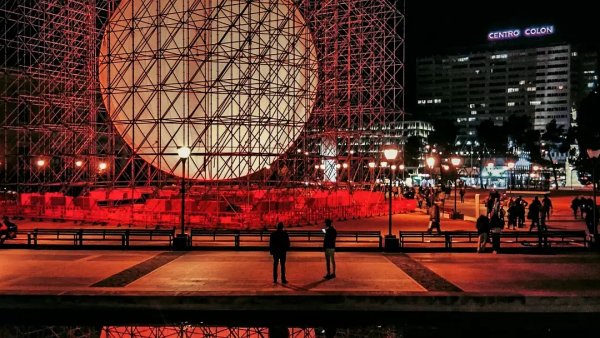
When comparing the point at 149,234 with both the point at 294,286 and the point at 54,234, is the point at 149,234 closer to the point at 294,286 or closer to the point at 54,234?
the point at 54,234

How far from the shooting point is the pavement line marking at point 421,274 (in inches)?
498

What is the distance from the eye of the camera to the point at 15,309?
11508mm

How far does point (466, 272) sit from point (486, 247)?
15.6 feet

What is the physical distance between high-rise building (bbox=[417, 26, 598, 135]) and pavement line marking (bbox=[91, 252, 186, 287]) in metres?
160

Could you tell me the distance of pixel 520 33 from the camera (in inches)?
6747

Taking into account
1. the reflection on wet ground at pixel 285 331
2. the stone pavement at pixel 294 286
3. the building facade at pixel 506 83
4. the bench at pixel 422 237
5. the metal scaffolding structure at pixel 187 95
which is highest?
the building facade at pixel 506 83

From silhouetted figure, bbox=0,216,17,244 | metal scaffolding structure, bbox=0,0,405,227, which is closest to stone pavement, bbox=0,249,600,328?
silhouetted figure, bbox=0,216,17,244

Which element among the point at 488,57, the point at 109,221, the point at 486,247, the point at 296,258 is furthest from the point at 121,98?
the point at 488,57

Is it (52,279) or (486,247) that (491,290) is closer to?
(486,247)

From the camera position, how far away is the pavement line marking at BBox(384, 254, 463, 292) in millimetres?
12656

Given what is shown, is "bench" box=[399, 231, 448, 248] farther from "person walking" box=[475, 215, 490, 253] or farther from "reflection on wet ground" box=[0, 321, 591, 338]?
"reflection on wet ground" box=[0, 321, 591, 338]

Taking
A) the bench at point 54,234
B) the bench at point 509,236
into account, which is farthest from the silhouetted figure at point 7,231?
the bench at point 509,236

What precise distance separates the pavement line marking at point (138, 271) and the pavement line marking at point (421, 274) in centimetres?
636

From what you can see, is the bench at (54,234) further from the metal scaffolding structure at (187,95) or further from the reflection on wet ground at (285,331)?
the reflection on wet ground at (285,331)
